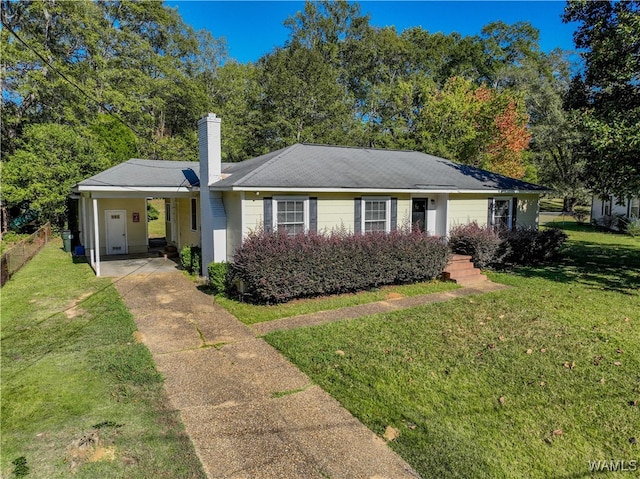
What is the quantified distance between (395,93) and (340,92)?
4184 mm

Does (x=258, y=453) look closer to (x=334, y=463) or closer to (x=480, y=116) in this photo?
(x=334, y=463)

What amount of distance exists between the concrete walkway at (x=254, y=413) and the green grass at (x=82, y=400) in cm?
26

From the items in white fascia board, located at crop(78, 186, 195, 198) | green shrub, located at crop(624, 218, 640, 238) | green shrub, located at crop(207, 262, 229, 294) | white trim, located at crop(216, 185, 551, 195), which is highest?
white fascia board, located at crop(78, 186, 195, 198)

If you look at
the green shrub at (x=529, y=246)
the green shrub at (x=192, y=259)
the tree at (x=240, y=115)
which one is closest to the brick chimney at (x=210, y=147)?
the green shrub at (x=192, y=259)

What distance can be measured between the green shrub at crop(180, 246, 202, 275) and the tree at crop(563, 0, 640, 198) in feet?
38.8

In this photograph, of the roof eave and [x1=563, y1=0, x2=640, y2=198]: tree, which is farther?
[x1=563, y1=0, x2=640, y2=198]: tree

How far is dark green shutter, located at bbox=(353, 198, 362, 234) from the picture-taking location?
38.5ft

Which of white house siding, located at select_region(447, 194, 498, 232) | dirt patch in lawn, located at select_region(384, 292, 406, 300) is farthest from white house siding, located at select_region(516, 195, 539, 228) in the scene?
dirt patch in lawn, located at select_region(384, 292, 406, 300)

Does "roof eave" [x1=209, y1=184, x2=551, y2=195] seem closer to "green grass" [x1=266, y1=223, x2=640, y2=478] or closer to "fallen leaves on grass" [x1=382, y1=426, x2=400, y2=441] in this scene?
"green grass" [x1=266, y1=223, x2=640, y2=478]

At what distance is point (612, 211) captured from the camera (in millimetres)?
27672

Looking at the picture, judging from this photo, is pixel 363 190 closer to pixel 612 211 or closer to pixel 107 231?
pixel 107 231

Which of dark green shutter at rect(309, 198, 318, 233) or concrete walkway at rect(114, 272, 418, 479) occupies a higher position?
dark green shutter at rect(309, 198, 318, 233)

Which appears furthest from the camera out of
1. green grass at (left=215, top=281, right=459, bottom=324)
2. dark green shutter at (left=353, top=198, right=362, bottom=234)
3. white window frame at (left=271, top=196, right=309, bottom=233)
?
dark green shutter at (left=353, top=198, right=362, bottom=234)

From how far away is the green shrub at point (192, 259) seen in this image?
42.0 feet
